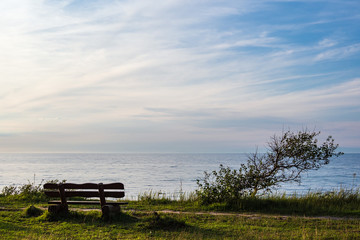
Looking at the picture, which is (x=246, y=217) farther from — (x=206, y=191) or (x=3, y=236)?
(x=3, y=236)

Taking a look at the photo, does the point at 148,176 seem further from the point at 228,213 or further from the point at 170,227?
the point at 170,227

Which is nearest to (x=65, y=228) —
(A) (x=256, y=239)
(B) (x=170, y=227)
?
(B) (x=170, y=227)

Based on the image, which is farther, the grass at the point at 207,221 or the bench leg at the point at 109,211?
the bench leg at the point at 109,211

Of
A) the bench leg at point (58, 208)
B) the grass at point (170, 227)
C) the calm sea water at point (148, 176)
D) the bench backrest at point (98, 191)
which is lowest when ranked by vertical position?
the calm sea water at point (148, 176)

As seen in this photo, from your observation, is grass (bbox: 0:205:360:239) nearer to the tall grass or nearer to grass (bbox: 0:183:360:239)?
grass (bbox: 0:183:360:239)

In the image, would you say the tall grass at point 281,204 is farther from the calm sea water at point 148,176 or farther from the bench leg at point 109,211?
the bench leg at point 109,211

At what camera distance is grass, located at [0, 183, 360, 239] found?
9.46 meters

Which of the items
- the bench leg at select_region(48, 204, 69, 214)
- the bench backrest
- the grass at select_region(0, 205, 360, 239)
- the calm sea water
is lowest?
the calm sea water

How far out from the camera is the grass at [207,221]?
9461mm

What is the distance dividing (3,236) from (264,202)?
9.44 meters

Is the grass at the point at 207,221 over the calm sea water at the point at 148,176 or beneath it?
over

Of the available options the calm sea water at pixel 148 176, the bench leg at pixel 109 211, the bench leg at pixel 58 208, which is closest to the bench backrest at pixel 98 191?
the bench leg at pixel 58 208

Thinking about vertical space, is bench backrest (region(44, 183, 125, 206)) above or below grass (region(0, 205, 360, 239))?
above

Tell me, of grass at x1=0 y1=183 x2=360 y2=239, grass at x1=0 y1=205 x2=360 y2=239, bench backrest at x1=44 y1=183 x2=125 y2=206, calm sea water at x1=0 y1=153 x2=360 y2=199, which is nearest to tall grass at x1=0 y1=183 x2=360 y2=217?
grass at x1=0 y1=183 x2=360 y2=239
